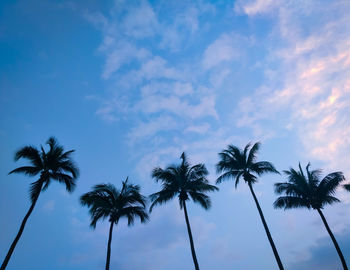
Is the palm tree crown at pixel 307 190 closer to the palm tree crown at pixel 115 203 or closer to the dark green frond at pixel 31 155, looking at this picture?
the palm tree crown at pixel 115 203

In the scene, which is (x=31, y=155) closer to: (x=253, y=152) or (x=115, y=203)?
(x=115, y=203)

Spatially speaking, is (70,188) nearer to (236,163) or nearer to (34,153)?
(34,153)

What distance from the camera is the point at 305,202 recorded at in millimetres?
25906

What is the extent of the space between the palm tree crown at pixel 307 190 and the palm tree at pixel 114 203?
712 inches

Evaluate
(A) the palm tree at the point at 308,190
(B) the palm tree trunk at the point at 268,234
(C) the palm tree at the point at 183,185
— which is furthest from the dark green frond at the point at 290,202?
(C) the palm tree at the point at 183,185

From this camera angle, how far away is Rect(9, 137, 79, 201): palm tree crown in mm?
18297

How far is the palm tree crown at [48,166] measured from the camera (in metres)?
18.3

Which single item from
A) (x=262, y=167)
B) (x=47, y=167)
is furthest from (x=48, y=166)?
(x=262, y=167)

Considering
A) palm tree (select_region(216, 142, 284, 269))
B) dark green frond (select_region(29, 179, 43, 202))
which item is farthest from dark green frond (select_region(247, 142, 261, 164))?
dark green frond (select_region(29, 179, 43, 202))

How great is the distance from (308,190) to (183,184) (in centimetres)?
1650

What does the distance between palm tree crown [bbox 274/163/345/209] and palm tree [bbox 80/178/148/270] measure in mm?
18094

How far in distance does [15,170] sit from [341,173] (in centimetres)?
3528

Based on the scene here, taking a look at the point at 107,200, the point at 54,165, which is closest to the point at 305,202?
the point at 107,200

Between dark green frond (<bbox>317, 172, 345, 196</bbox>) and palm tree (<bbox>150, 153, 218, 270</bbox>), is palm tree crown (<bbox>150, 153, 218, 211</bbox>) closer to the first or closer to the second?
palm tree (<bbox>150, 153, 218, 270</bbox>)
